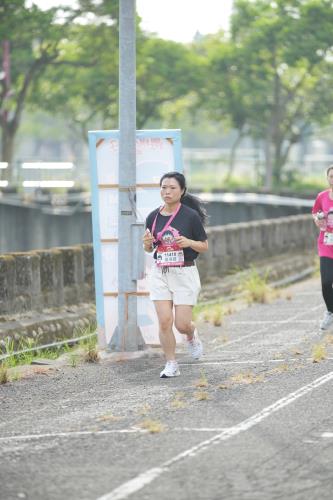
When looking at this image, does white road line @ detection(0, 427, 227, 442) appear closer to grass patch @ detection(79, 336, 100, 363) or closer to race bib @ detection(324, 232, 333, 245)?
grass patch @ detection(79, 336, 100, 363)

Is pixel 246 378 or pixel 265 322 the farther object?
pixel 265 322

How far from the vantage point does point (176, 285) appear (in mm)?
11594

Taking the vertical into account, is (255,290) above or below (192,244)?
below

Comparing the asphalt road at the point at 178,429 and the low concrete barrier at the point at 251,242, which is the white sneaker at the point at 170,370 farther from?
the low concrete barrier at the point at 251,242

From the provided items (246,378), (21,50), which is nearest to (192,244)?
(246,378)

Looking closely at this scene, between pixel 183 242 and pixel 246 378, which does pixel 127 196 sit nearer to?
pixel 183 242

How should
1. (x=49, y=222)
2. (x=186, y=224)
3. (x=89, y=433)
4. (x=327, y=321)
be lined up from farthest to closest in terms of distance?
(x=49, y=222), (x=327, y=321), (x=186, y=224), (x=89, y=433)

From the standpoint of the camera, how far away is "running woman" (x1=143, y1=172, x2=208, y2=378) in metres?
11.5

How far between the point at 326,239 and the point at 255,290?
14.6 ft

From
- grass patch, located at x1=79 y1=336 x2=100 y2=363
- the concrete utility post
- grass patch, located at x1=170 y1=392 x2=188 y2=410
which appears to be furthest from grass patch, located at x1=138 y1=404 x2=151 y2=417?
the concrete utility post

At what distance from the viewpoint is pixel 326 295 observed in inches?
565

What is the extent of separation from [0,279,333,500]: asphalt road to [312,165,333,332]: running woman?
105 cm

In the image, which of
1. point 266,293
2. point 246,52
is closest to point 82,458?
point 266,293

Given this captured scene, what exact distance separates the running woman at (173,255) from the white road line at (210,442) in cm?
137
